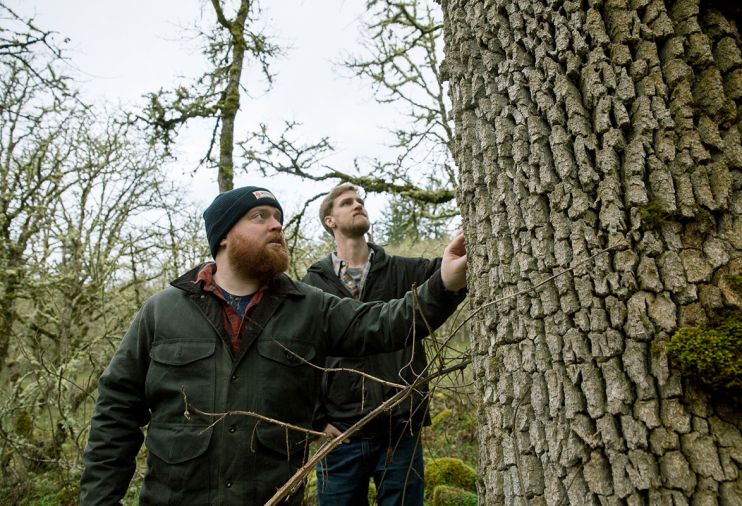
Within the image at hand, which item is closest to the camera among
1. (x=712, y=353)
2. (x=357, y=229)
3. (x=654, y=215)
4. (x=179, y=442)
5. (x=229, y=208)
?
(x=712, y=353)

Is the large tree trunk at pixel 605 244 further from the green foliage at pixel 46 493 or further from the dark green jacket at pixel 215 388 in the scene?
the green foliage at pixel 46 493

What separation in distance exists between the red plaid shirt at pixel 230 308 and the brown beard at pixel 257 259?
0.10 m

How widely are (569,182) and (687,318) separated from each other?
0.47 meters

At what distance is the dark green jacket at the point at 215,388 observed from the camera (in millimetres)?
2037

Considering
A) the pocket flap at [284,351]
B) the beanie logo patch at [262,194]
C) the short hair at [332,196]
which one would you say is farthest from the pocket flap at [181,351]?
the short hair at [332,196]

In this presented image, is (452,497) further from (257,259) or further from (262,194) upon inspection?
(262,194)

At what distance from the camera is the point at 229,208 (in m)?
2.62

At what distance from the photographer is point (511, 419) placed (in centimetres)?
137

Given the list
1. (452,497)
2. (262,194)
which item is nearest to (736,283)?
(262,194)

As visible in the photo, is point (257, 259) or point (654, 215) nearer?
point (654, 215)

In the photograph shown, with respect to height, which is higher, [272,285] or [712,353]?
[272,285]

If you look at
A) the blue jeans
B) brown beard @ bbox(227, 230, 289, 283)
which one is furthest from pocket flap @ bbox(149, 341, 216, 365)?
the blue jeans

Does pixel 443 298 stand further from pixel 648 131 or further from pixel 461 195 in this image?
pixel 648 131

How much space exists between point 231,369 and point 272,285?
0.52 m
